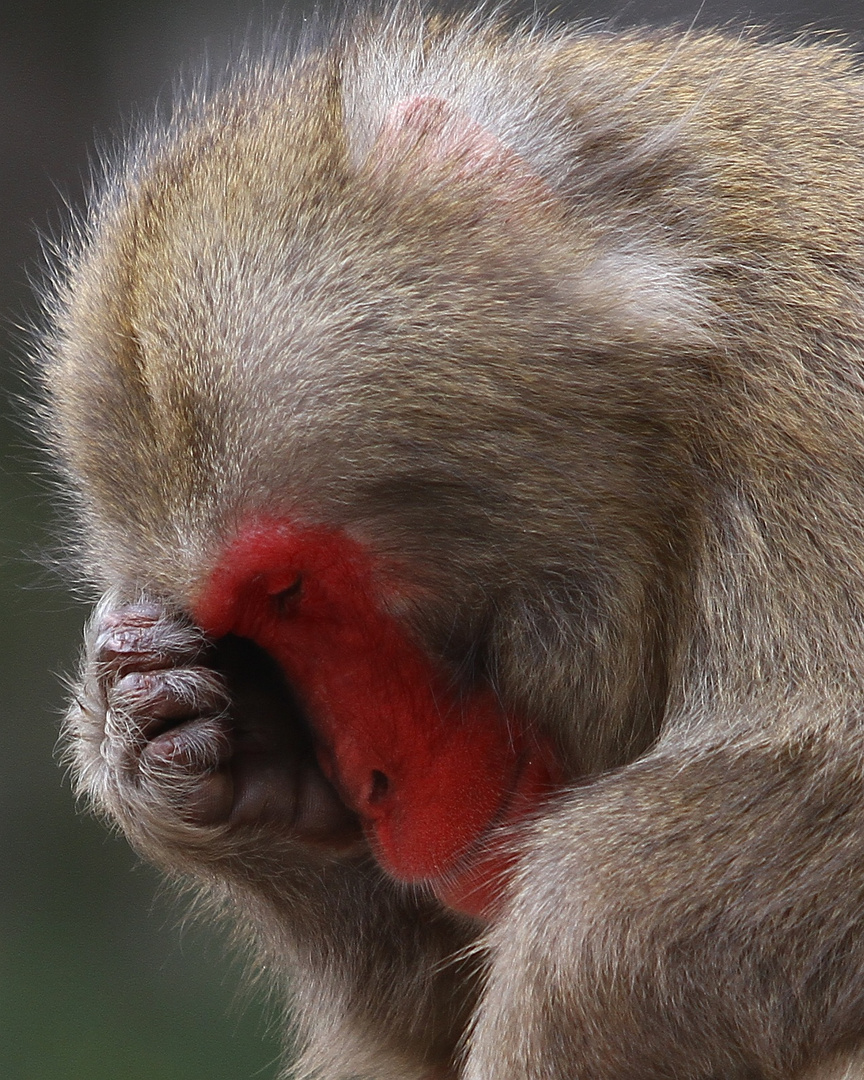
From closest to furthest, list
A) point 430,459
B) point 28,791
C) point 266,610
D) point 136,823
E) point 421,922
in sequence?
point 430,459 < point 266,610 < point 136,823 < point 421,922 < point 28,791

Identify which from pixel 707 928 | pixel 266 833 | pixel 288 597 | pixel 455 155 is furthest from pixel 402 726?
pixel 455 155

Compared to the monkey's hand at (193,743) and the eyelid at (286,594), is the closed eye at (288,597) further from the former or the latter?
the monkey's hand at (193,743)

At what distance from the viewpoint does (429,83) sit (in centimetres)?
200

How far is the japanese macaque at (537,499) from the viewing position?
1736mm

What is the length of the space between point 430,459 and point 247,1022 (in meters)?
Answer: 3.97

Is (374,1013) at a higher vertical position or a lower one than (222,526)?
lower

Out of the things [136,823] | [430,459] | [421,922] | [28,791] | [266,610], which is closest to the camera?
[430,459]

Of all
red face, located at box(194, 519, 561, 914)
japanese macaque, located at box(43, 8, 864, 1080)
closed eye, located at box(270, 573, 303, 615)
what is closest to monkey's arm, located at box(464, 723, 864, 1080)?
japanese macaque, located at box(43, 8, 864, 1080)

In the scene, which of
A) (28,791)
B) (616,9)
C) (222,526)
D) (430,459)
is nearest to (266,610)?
(222,526)

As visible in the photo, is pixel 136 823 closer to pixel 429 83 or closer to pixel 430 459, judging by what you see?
pixel 430 459

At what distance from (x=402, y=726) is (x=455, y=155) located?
2.47 feet

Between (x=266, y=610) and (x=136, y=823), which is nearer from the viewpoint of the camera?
(x=266, y=610)

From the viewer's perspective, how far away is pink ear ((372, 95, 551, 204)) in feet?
6.15

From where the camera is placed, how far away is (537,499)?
1.84 meters
